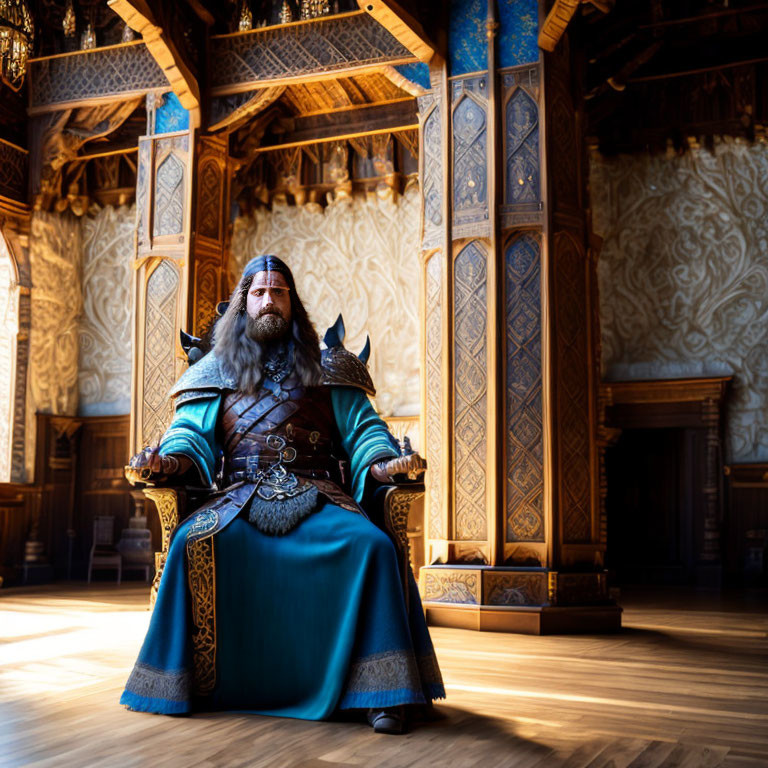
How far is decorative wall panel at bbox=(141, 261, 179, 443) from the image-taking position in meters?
7.53

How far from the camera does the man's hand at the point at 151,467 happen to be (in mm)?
2939

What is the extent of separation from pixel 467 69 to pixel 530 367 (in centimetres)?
206

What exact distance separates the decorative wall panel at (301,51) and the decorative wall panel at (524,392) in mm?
1913

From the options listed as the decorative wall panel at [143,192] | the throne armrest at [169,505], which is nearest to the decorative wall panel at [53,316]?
the decorative wall panel at [143,192]

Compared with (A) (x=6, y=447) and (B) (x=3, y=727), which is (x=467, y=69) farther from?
(A) (x=6, y=447)

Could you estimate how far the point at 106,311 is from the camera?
10.1m

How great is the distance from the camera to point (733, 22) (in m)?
7.84

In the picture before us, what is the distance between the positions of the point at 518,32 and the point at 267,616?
4.54m

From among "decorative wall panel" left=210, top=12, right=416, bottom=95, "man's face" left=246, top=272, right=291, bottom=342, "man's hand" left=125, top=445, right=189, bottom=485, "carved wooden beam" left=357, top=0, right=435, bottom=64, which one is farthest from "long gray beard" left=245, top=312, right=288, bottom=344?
"decorative wall panel" left=210, top=12, right=416, bottom=95

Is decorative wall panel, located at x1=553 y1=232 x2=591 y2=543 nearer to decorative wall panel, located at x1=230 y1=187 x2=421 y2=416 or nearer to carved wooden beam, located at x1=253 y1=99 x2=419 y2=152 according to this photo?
decorative wall panel, located at x1=230 y1=187 x2=421 y2=416

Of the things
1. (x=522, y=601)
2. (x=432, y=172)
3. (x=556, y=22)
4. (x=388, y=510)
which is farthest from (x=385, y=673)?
(x=556, y=22)

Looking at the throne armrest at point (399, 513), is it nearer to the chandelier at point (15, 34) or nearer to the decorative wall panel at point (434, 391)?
the decorative wall panel at point (434, 391)

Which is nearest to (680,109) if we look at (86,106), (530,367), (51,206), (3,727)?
(530,367)

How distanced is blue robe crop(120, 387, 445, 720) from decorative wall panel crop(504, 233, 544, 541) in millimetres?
2775
